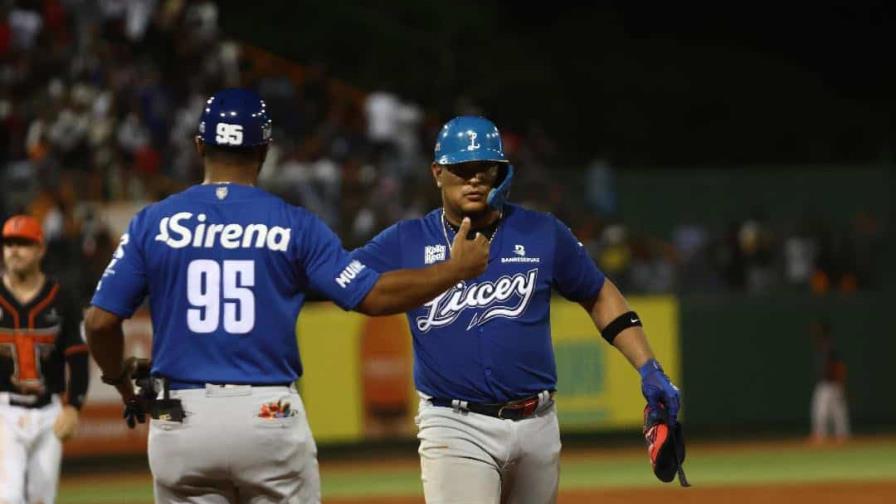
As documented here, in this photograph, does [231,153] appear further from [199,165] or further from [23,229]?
[199,165]

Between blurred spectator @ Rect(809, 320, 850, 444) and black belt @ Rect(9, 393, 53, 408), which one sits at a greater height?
black belt @ Rect(9, 393, 53, 408)

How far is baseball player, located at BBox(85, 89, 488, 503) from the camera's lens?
4.96m

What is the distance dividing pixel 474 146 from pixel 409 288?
1252 mm

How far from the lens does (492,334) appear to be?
20.0ft

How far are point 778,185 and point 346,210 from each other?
24.7ft

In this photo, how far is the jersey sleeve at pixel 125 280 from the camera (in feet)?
16.5

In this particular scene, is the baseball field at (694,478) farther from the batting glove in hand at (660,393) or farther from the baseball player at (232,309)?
the baseball player at (232,309)

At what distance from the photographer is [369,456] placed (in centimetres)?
1898

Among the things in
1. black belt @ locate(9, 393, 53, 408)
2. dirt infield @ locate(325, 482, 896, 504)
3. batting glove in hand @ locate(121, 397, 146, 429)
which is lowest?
dirt infield @ locate(325, 482, 896, 504)

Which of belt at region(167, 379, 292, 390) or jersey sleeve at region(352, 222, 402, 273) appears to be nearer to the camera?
belt at region(167, 379, 292, 390)

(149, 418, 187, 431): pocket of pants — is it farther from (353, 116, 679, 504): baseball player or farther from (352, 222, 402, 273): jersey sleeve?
(352, 222, 402, 273): jersey sleeve

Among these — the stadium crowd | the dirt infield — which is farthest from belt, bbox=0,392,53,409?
the stadium crowd

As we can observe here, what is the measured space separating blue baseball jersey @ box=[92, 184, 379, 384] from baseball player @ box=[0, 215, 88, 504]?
12.3 feet

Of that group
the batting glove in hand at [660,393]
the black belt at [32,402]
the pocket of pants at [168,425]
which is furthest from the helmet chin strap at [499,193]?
the black belt at [32,402]
